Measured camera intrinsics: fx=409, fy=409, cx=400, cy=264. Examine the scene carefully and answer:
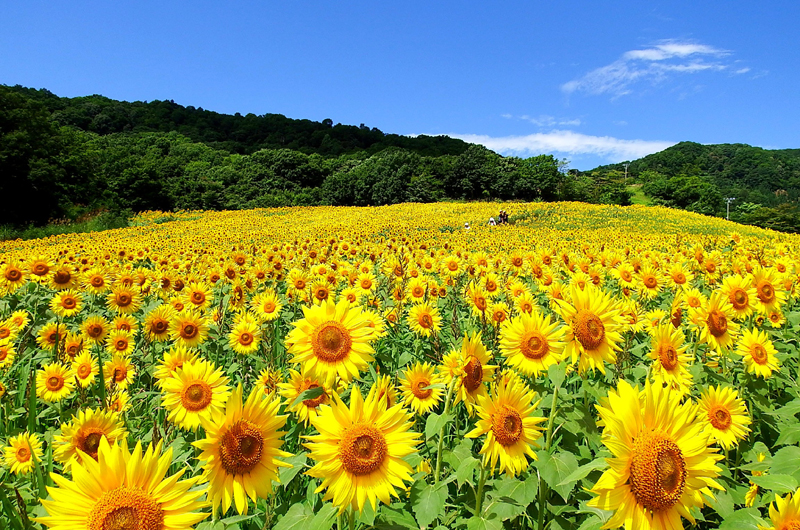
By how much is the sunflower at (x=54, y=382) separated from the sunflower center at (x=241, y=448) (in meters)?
2.27

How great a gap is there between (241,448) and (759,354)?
10.2 ft

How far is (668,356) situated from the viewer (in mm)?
2225

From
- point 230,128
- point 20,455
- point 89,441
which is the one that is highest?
point 230,128

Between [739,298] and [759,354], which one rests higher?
[739,298]

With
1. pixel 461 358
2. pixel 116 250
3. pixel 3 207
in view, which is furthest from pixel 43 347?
pixel 3 207

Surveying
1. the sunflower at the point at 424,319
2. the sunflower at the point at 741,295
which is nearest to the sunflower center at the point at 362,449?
the sunflower at the point at 424,319

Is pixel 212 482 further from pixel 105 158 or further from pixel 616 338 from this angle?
pixel 105 158

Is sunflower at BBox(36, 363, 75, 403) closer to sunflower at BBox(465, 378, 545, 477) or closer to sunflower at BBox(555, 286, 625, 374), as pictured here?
sunflower at BBox(465, 378, 545, 477)

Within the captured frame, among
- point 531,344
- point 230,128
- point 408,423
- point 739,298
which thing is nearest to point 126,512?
point 408,423

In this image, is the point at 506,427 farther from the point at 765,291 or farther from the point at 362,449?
the point at 765,291

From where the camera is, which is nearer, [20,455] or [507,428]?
[507,428]

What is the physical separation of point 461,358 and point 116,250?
9030mm

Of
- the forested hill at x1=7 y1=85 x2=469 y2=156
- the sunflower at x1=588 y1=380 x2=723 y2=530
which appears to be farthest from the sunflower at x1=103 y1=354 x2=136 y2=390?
the forested hill at x1=7 y1=85 x2=469 y2=156

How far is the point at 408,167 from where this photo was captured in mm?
48250
